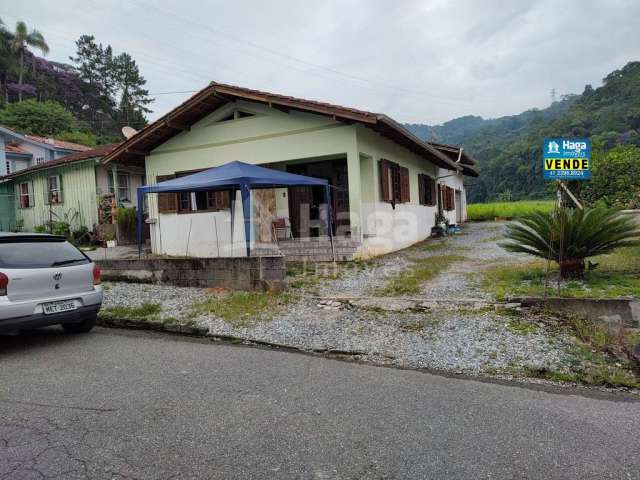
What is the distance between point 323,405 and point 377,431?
1.92 ft

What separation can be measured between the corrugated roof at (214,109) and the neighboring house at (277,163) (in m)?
0.03

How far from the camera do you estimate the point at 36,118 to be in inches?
1271

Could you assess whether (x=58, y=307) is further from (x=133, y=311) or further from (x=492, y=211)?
(x=492, y=211)

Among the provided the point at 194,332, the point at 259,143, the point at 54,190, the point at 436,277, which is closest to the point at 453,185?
the point at 259,143

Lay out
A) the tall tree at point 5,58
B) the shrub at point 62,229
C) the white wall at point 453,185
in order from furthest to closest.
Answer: the tall tree at point 5,58, the white wall at point 453,185, the shrub at point 62,229

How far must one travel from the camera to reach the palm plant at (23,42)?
41156 millimetres

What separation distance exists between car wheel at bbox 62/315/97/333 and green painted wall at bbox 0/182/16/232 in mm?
17047

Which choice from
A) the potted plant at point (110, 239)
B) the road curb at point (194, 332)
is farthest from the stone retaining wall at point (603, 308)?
the potted plant at point (110, 239)

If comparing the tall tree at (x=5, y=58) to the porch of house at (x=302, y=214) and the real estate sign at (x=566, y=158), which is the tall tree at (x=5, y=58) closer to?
the porch of house at (x=302, y=214)

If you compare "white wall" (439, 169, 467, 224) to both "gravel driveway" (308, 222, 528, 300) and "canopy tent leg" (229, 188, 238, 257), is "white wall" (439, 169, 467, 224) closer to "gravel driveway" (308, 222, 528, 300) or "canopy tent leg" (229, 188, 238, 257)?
"gravel driveway" (308, 222, 528, 300)

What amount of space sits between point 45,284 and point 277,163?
8.19 m

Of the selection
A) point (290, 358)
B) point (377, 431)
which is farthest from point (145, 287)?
point (377, 431)

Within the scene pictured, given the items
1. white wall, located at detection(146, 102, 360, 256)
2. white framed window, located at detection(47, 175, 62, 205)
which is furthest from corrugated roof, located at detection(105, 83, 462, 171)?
white framed window, located at detection(47, 175, 62, 205)

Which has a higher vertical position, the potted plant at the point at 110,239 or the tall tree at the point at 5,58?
the tall tree at the point at 5,58
